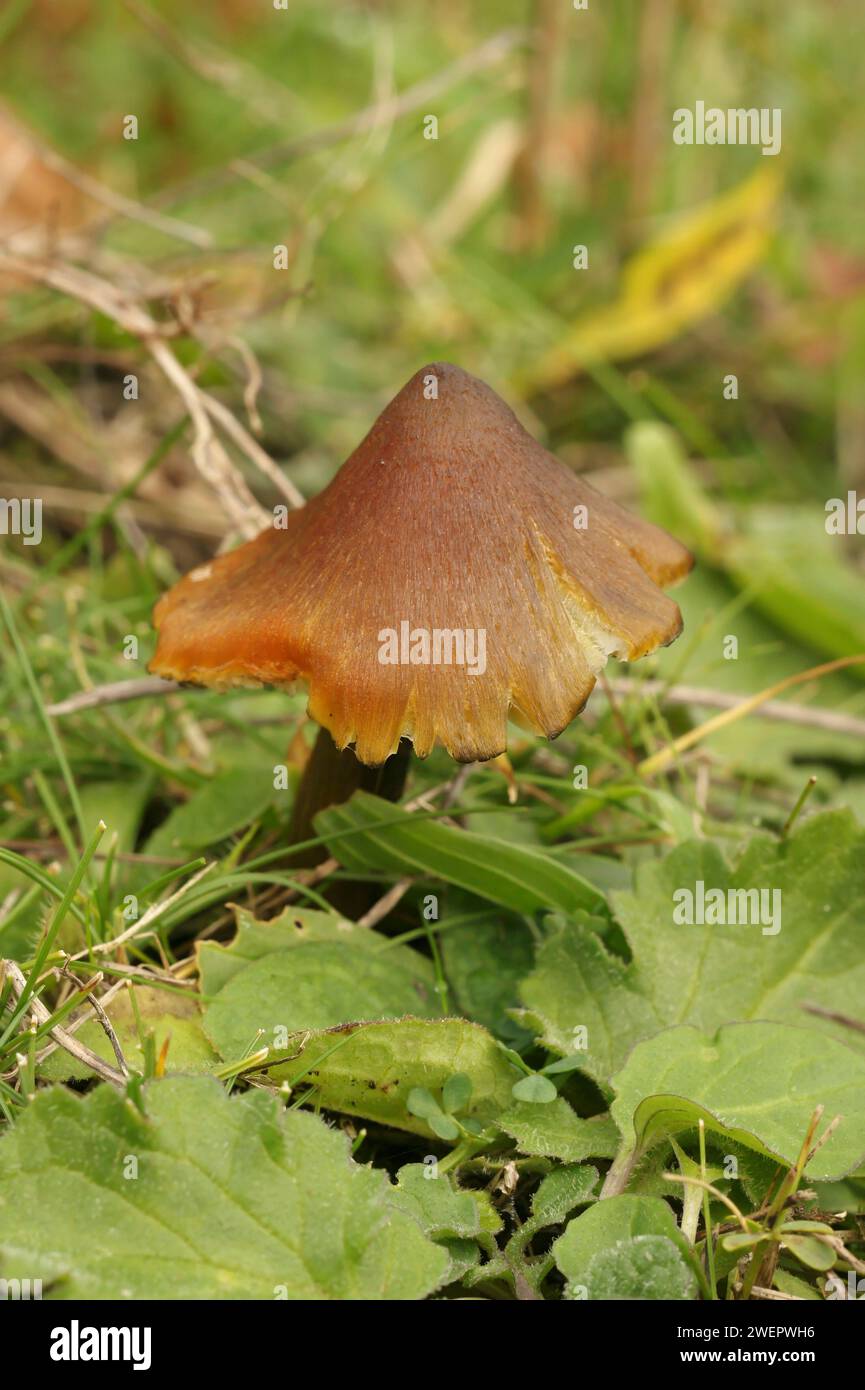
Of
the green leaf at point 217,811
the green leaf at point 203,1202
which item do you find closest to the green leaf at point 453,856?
the green leaf at point 217,811

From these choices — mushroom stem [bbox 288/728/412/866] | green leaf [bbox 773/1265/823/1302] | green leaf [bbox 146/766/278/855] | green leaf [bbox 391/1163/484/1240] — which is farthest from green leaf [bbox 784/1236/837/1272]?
green leaf [bbox 146/766/278/855]

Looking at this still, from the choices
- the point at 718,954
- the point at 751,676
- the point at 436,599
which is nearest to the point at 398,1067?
the point at 718,954

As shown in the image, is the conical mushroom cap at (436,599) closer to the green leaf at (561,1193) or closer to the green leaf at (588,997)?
the green leaf at (588,997)

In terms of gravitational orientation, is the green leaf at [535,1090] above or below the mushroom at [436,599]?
below

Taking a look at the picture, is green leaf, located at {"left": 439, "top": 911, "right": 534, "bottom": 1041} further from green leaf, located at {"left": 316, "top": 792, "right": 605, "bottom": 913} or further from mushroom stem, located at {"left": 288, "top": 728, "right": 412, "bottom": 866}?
mushroom stem, located at {"left": 288, "top": 728, "right": 412, "bottom": 866}

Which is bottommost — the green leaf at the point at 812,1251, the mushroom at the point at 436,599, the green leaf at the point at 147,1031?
the green leaf at the point at 812,1251

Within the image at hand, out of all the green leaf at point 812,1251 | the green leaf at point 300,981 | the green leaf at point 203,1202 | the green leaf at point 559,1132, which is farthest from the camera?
the green leaf at point 300,981
